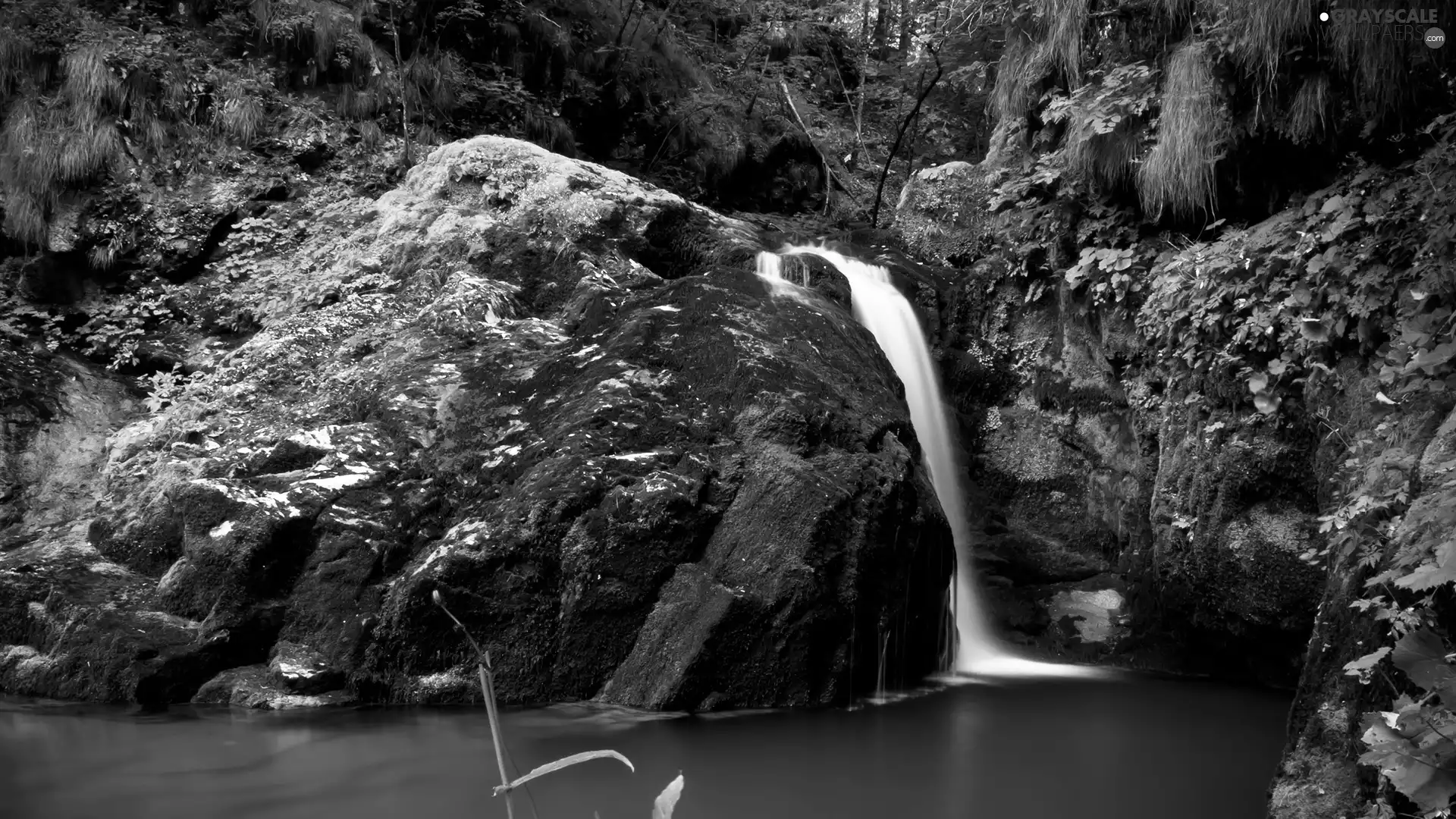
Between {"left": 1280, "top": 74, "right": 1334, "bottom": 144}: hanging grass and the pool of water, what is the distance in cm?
340

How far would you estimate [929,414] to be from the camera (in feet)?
27.2

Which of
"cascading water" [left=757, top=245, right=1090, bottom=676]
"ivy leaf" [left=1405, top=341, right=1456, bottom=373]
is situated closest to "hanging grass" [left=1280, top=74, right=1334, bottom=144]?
"ivy leaf" [left=1405, top=341, right=1456, bottom=373]

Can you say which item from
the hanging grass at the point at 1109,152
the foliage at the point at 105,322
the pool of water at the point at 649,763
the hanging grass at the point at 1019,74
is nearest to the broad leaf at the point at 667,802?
the pool of water at the point at 649,763

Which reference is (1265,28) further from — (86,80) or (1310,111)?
(86,80)

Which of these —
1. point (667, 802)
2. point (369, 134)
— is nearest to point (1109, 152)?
point (667, 802)

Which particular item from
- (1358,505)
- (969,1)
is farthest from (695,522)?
(969,1)

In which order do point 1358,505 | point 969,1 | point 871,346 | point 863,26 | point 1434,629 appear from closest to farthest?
1. point 1434,629
2. point 1358,505
3. point 871,346
4. point 969,1
5. point 863,26

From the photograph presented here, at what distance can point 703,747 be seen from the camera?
467 centimetres

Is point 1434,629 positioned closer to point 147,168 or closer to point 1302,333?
point 1302,333

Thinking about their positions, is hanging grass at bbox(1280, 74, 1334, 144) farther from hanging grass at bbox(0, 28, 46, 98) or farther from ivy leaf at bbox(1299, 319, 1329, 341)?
hanging grass at bbox(0, 28, 46, 98)

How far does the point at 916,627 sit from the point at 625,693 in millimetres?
1962

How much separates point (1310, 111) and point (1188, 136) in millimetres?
762

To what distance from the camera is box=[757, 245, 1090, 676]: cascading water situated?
22.7 feet

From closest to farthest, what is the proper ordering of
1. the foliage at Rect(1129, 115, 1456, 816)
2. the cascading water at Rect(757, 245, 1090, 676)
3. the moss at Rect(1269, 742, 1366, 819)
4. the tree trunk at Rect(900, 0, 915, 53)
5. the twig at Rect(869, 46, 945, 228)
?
the foliage at Rect(1129, 115, 1456, 816)
the moss at Rect(1269, 742, 1366, 819)
the cascading water at Rect(757, 245, 1090, 676)
the twig at Rect(869, 46, 945, 228)
the tree trunk at Rect(900, 0, 915, 53)
